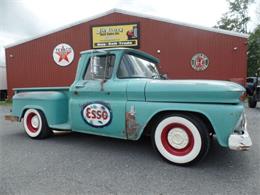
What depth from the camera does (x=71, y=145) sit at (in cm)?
400

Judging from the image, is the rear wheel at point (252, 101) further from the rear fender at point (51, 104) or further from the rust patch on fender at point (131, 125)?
the rear fender at point (51, 104)

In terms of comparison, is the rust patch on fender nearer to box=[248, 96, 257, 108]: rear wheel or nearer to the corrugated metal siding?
box=[248, 96, 257, 108]: rear wheel

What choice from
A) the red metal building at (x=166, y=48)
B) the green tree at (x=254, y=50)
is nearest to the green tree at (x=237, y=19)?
the green tree at (x=254, y=50)

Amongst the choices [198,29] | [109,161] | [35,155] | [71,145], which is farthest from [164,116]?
[198,29]

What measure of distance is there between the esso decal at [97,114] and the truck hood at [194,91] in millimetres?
831

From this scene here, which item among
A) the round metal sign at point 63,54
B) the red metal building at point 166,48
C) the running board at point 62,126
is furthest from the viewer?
the round metal sign at point 63,54

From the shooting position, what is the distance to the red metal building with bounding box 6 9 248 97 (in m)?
11.9

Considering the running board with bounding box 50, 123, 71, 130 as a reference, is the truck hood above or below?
above

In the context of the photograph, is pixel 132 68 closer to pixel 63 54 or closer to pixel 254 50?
pixel 63 54

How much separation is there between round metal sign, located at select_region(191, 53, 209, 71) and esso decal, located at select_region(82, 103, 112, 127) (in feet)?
34.2

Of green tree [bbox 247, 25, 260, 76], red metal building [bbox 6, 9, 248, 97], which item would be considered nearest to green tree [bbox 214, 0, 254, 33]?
green tree [bbox 247, 25, 260, 76]

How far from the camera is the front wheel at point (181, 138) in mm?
2762

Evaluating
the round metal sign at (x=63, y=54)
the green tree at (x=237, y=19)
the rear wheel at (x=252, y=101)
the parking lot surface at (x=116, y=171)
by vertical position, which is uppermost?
the green tree at (x=237, y=19)

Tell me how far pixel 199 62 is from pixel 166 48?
7.80 feet
